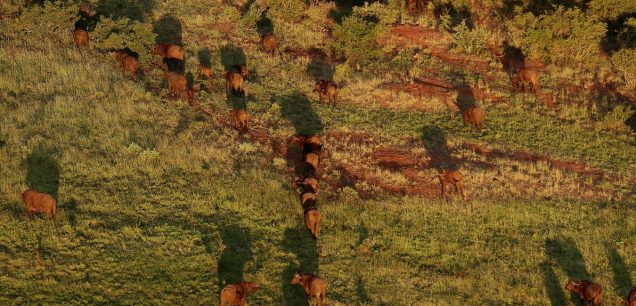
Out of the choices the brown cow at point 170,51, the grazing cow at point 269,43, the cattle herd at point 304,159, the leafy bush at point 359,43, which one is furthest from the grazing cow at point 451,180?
the brown cow at point 170,51

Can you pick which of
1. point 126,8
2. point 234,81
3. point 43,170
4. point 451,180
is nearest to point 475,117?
point 451,180

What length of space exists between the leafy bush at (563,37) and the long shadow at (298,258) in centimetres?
1846

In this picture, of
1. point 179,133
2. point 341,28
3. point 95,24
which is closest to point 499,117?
point 341,28

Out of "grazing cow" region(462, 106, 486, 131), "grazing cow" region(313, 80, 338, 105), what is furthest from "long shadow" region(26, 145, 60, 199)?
"grazing cow" region(462, 106, 486, 131)

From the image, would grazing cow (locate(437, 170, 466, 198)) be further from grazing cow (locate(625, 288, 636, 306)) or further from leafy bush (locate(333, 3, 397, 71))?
leafy bush (locate(333, 3, 397, 71))

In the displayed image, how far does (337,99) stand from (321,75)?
8.36 ft

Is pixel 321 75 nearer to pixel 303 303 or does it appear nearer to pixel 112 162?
pixel 112 162

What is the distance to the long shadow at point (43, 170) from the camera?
20.5 m

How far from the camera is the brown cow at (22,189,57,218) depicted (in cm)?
1872

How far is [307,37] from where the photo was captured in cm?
3428

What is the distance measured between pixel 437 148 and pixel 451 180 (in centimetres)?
349

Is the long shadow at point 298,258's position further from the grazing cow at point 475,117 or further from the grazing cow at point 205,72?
the grazing cow at point 205,72

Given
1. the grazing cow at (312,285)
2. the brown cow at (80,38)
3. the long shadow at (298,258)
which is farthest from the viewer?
the brown cow at (80,38)

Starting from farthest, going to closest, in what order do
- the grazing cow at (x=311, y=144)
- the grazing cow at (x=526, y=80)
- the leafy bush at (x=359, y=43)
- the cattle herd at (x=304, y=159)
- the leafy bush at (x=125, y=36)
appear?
the leafy bush at (x=359, y=43) → the grazing cow at (x=526, y=80) → the leafy bush at (x=125, y=36) → the grazing cow at (x=311, y=144) → the cattle herd at (x=304, y=159)
